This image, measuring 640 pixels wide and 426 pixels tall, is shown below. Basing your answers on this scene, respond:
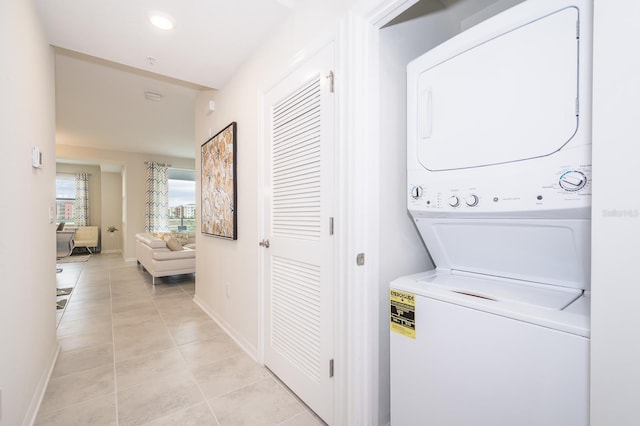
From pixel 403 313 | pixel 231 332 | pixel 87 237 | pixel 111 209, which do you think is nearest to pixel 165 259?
pixel 231 332

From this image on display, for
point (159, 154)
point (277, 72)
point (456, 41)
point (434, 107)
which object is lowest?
point (434, 107)

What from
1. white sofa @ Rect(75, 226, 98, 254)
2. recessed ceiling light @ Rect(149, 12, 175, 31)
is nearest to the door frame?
recessed ceiling light @ Rect(149, 12, 175, 31)

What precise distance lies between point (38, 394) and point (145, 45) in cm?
234

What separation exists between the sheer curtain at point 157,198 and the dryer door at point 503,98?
296 inches

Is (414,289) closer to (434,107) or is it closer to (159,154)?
(434,107)

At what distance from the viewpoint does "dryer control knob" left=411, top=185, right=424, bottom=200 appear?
1312mm

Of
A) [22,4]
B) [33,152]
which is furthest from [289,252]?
[22,4]

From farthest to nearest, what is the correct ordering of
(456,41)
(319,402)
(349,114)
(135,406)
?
(135,406) → (319,402) → (349,114) → (456,41)

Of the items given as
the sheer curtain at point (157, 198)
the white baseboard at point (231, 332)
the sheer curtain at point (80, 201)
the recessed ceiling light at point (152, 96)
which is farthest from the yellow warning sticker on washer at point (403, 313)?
the sheer curtain at point (80, 201)

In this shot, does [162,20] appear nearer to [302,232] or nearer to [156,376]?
[302,232]

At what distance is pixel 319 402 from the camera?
1.59m

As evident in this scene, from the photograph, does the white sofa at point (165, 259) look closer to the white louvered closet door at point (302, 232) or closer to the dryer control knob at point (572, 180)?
the white louvered closet door at point (302, 232)

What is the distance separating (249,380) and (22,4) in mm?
2424

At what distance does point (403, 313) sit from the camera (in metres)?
1.21
